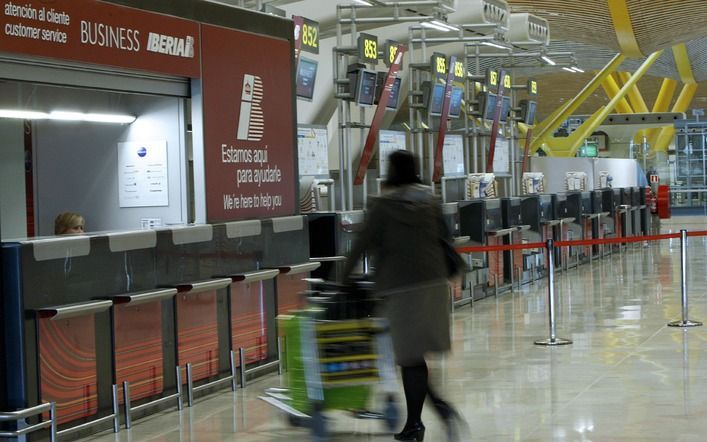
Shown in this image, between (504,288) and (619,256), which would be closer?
(504,288)

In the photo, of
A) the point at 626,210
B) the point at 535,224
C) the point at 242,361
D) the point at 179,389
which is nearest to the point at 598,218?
the point at 626,210

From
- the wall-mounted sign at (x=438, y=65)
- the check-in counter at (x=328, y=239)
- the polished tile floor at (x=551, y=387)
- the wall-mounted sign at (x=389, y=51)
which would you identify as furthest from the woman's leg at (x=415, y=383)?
the wall-mounted sign at (x=438, y=65)

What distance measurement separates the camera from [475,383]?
8.95 m

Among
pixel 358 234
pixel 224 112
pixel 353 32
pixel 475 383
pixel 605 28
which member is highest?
pixel 605 28

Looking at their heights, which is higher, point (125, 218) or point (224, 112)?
point (224, 112)

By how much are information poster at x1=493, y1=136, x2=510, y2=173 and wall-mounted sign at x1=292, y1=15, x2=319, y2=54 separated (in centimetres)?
948

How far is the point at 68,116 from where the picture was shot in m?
9.31

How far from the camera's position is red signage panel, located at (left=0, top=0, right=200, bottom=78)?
7.01 meters

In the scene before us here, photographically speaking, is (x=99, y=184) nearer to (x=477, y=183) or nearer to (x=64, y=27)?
(x=64, y=27)

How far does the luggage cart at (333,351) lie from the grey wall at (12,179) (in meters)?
3.51

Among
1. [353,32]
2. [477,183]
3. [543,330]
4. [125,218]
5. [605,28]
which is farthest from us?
[605,28]

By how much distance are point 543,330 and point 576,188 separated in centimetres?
1310

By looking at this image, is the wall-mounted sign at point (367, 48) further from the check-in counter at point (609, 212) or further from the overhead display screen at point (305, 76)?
the check-in counter at point (609, 212)

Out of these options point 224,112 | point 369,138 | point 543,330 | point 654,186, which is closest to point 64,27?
point 224,112
